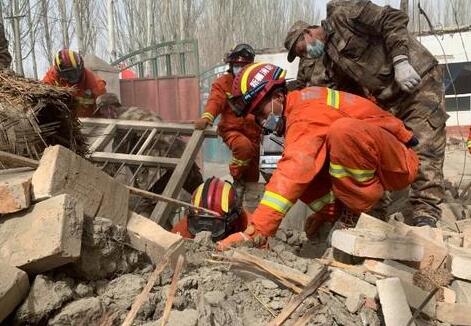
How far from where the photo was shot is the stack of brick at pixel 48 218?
7.13ft

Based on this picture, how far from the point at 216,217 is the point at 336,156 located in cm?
112

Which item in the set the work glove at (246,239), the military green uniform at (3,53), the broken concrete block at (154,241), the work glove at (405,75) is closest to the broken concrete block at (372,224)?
the work glove at (246,239)

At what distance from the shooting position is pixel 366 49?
4750 millimetres

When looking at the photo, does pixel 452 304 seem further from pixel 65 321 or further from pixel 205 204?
pixel 205 204

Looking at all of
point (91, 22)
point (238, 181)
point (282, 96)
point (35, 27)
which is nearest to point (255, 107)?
point (282, 96)

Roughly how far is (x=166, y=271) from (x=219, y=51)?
26.7 metres

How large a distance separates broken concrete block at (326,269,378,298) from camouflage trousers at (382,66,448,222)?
6.24ft

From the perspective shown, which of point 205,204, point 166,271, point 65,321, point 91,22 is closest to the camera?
point 65,321

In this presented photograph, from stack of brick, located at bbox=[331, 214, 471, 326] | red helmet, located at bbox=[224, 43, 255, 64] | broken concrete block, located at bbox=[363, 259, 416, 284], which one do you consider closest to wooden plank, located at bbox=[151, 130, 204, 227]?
red helmet, located at bbox=[224, 43, 255, 64]

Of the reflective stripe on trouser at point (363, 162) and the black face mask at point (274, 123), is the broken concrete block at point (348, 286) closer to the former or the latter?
the reflective stripe on trouser at point (363, 162)

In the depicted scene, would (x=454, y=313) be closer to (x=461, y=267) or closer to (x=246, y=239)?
(x=461, y=267)

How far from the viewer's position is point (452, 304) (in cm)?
268

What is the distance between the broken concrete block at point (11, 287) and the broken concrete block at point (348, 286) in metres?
1.30

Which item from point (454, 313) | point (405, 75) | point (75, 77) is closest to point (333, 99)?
point (405, 75)
